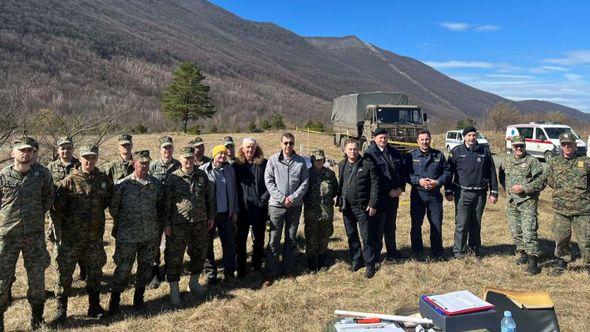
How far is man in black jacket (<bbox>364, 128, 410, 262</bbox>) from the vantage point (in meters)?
5.29

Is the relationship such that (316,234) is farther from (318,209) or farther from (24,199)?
(24,199)

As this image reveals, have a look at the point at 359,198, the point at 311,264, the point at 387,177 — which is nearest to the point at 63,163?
the point at 311,264

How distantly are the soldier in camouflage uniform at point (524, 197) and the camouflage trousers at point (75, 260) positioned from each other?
4.86m

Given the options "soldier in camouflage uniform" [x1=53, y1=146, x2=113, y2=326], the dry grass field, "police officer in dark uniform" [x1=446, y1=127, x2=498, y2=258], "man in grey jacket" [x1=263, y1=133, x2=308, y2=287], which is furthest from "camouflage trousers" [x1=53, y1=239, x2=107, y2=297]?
"police officer in dark uniform" [x1=446, y1=127, x2=498, y2=258]

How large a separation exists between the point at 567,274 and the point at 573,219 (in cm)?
68

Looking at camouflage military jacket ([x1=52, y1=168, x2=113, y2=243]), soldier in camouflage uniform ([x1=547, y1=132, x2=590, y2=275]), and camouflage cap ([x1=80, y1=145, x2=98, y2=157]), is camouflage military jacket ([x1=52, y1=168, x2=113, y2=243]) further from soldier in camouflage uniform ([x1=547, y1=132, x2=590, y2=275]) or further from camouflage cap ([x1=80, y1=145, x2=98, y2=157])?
soldier in camouflage uniform ([x1=547, y1=132, x2=590, y2=275])

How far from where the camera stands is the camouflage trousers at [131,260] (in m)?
4.20

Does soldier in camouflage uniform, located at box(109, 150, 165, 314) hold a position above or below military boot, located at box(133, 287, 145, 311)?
above

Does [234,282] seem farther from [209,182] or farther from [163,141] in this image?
[163,141]

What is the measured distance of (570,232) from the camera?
16.7 ft

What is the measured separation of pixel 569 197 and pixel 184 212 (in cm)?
450

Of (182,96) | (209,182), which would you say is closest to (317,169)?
(209,182)

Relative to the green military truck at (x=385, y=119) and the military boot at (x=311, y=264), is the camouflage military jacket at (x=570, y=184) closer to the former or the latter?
the military boot at (x=311, y=264)

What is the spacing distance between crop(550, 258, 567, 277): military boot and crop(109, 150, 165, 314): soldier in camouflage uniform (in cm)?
473
